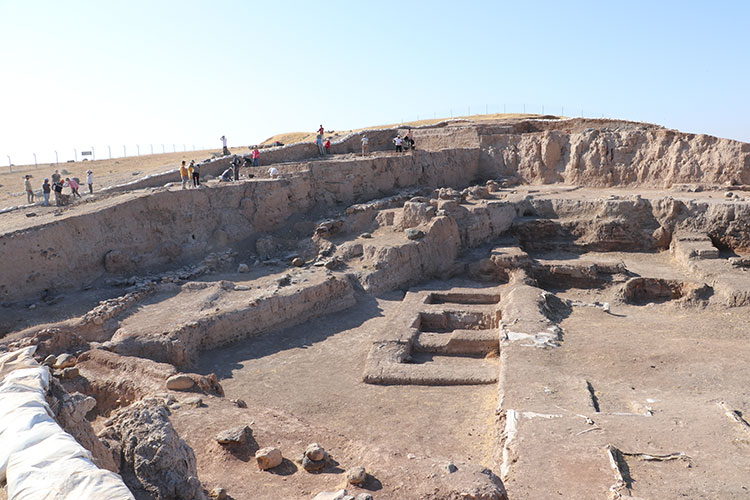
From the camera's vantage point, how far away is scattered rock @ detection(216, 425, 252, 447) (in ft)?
19.3

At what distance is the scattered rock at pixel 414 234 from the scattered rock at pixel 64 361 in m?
7.96

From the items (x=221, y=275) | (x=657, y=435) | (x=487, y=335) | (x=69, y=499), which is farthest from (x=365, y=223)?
(x=69, y=499)

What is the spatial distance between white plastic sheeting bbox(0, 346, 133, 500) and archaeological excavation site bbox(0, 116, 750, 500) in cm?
2

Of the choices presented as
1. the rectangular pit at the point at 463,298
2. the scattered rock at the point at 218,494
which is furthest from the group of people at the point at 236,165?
the scattered rock at the point at 218,494

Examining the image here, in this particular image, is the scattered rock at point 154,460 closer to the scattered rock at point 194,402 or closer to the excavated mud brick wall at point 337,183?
the scattered rock at point 194,402

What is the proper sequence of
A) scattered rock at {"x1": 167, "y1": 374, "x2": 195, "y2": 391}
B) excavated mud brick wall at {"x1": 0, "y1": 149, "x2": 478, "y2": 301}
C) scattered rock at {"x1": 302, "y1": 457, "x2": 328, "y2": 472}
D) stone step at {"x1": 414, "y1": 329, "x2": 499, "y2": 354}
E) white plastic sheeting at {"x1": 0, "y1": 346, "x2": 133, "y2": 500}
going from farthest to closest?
excavated mud brick wall at {"x1": 0, "y1": 149, "x2": 478, "y2": 301}
stone step at {"x1": 414, "y1": 329, "x2": 499, "y2": 354}
scattered rock at {"x1": 167, "y1": 374, "x2": 195, "y2": 391}
scattered rock at {"x1": 302, "y1": 457, "x2": 328, "y2": 472}
white plastic sheeting at {"x1": 0, "y1": 346, "x2": 133, "y2": 500}

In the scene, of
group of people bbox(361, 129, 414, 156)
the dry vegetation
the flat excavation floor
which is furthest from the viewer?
the dry vegetation

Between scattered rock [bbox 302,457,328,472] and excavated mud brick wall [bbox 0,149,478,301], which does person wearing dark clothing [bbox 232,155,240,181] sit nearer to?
excavated mud brick wall [bbox 0,149,478,301]

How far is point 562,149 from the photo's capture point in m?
20.0

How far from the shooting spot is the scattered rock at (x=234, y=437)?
588 centimetres

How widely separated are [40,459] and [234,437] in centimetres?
299

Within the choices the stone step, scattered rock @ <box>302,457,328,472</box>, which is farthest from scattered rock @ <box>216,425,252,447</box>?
the stone step

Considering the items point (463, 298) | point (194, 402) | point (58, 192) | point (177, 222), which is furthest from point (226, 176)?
point (194, 402)

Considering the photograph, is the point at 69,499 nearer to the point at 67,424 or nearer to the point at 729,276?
the point at 67,424
